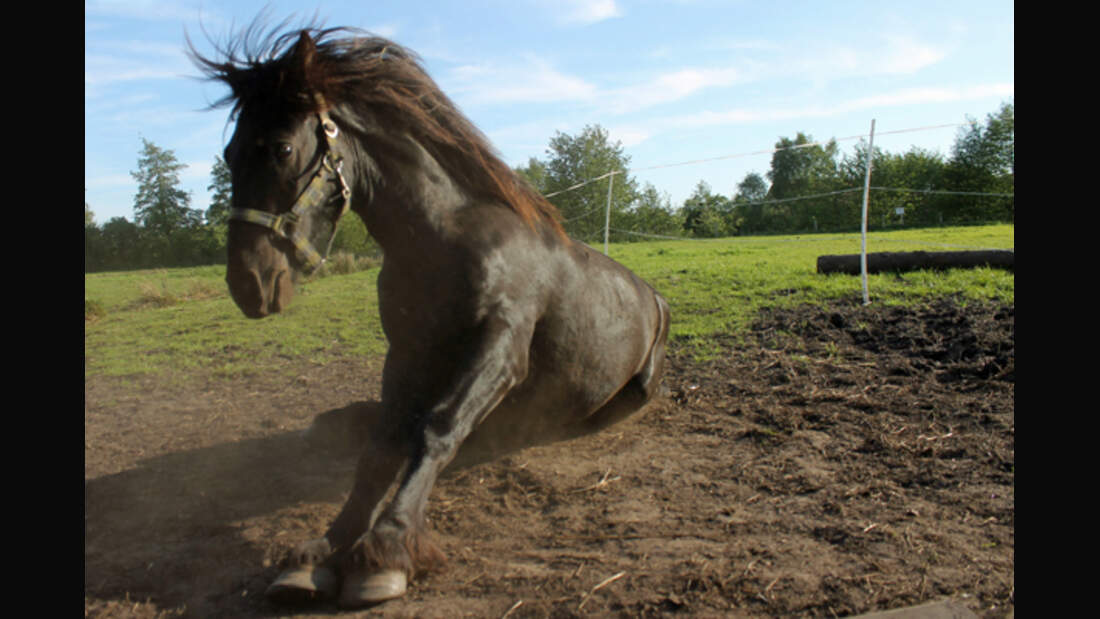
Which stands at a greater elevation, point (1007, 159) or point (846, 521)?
point (1007, 159)

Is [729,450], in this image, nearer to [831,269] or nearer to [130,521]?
[130,521]

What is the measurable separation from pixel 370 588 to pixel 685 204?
190 ft

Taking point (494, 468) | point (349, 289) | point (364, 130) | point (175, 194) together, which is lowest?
point (494, 468)

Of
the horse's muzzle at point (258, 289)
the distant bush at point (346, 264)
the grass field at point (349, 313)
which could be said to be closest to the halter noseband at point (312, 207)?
the horse's muzzle at point (258, 289)

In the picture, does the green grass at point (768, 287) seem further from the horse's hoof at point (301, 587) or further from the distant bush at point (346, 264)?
the distant bush at point (346, 264)

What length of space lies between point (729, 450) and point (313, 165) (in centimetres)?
300

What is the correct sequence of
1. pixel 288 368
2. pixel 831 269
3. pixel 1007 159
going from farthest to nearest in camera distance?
pixel 1007 159, pixel 831 269, pixel 288 368

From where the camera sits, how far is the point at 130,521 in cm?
335

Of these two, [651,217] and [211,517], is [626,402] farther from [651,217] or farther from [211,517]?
[651,217]

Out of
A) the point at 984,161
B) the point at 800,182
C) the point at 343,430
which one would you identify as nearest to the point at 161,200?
the point at 343,430

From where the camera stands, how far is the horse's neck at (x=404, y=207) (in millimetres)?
3125

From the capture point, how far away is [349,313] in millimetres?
10953

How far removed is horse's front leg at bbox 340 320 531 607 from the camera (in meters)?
2.43

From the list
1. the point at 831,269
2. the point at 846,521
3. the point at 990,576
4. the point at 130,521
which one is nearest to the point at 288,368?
the point at 130,521
